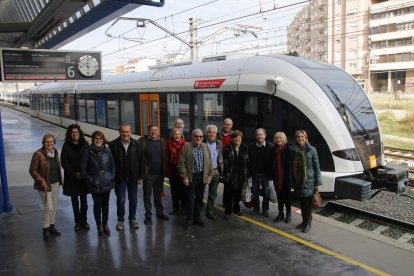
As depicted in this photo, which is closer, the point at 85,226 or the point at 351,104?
the point at 85,226

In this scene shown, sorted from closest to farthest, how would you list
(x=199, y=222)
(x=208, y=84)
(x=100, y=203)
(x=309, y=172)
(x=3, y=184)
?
(x=100, y=203), (x=309, y=172), (x=199, y=222), (x=3, y=184), (x=208, y=84)

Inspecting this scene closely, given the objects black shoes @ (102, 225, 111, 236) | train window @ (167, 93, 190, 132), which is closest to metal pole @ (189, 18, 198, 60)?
train window @ (167, 93, 190, 132)

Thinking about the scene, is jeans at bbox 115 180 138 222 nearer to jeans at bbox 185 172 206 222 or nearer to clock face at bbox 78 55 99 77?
jeans at bbox 185 172 206 222

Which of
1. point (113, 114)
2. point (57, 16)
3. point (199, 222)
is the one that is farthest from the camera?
point (113, 114)

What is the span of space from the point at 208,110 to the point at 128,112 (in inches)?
175

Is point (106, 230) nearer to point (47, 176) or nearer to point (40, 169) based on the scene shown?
point (47, 176)

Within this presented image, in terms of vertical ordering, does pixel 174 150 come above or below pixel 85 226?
above

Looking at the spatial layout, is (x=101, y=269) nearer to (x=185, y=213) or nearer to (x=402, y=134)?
(x=185, y=213)

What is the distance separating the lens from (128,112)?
12.5 m

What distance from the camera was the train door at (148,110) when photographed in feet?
35.5

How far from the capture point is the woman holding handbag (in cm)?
562

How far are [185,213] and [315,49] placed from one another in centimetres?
6952

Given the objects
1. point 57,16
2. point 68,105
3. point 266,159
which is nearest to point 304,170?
point 266,159

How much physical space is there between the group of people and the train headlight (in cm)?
110
